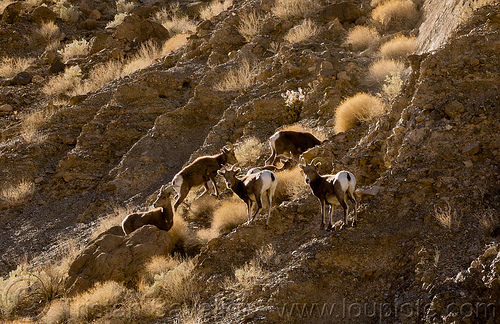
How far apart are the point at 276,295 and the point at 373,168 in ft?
11.3

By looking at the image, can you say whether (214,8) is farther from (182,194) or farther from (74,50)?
(182,194)

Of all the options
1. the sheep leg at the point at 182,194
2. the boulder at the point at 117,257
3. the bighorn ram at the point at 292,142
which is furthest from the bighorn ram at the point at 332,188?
the sheep leg at the point at 182,194

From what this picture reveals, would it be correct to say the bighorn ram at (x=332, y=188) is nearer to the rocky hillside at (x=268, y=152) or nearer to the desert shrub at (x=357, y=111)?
the rocky hillside at (x=268, y=152)

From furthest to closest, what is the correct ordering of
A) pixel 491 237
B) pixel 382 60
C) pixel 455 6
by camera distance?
pixel 382 60 < pixel 455 6 < pixel 491 237

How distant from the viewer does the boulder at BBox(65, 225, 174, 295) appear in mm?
12406

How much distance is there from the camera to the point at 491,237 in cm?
937

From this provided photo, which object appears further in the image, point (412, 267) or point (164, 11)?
point (164, 11)

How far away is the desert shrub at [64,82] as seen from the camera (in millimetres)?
23344

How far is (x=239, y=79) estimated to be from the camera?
62.4ft

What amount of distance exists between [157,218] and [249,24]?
1008 centimetres

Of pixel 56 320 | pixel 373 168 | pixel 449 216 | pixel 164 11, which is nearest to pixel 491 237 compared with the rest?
pixel 449 216

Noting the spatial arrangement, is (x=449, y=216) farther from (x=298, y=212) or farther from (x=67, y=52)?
(x=67, y=52)

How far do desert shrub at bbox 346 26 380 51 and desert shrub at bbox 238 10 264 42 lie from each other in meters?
3.41

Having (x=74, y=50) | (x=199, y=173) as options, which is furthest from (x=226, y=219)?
(x=74, y=50)
